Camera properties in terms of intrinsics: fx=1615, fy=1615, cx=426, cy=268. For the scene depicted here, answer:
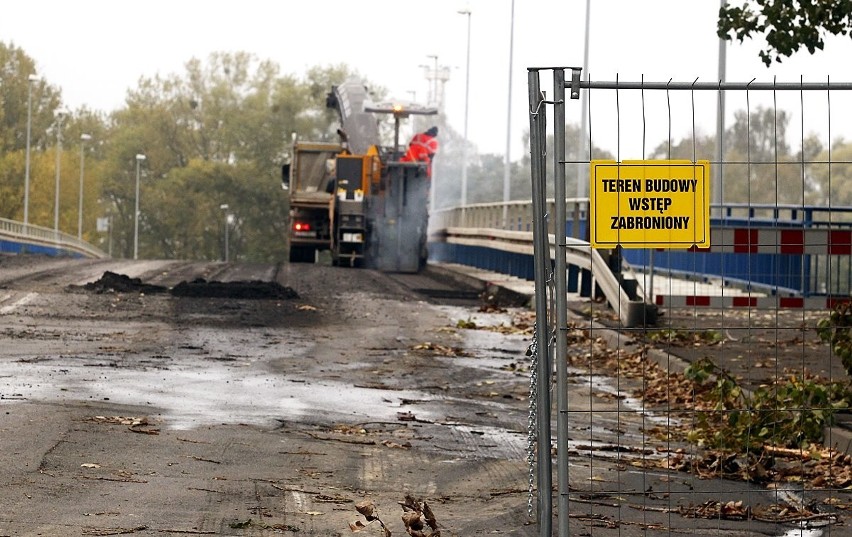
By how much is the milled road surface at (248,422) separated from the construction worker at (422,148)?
1952 centimetres

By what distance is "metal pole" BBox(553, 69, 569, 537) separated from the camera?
6031 millimetres

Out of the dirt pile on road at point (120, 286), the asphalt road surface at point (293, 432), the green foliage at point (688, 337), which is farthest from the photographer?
the dirt pile on road at point (120, 286)

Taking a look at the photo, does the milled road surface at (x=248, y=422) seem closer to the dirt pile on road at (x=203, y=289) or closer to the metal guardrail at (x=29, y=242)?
the dirt pile on road at (x=203, y=289)

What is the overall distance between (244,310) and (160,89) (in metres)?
108

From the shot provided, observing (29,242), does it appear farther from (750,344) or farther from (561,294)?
(561,294)

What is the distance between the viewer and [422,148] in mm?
40875

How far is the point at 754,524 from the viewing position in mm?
7492

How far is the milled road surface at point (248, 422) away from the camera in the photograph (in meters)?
7.38

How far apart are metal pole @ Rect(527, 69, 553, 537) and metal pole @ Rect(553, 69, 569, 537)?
0.17ft

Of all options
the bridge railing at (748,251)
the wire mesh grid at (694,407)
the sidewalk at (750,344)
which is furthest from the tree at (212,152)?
the wire mesh grid at (694,407)

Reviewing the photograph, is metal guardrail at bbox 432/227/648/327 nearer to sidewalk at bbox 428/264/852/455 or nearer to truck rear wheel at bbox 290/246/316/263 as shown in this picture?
sidewalk at bbox 428/264/852/455

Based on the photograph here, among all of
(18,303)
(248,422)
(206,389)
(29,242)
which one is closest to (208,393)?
(206,389)

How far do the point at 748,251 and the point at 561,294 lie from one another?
4.27ft

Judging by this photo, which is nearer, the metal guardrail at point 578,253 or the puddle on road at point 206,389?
the puddle on road at point 206,389
